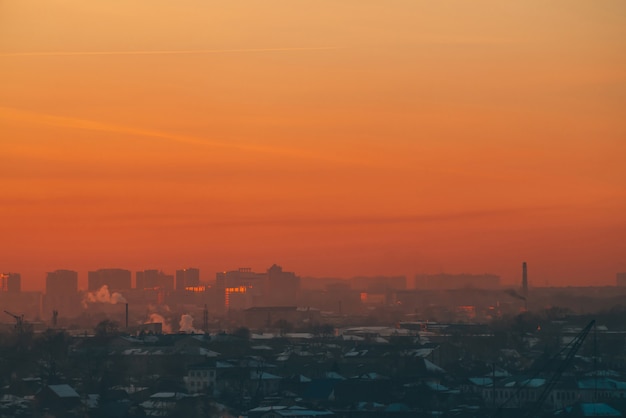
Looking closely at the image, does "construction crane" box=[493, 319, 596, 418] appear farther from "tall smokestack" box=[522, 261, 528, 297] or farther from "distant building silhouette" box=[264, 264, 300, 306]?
"distant building silhouette" box=[264, 264, 300, 306]

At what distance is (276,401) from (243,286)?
324 ft

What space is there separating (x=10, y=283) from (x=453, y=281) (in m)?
42.6

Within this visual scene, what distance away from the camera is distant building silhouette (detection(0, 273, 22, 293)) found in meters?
133

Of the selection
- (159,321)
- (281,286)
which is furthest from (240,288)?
(159,321)

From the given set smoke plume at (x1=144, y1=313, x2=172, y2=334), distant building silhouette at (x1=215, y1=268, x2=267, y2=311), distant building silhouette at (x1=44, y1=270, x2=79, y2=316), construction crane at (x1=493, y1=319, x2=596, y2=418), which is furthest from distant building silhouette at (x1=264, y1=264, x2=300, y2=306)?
construction crane at (x1=493, y1=319, x2=596, y2=418)

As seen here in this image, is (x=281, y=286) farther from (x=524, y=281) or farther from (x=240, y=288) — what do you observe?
(x=524, y=281)

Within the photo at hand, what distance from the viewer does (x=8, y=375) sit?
175ft

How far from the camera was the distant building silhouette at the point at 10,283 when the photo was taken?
133 m

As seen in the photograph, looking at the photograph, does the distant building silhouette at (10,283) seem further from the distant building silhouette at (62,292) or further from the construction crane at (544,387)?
the construction crane at (544,387)

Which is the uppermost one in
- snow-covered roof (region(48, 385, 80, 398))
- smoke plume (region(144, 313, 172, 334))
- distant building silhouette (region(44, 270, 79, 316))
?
distant building silhouette (region(44, 270, 79, 316))

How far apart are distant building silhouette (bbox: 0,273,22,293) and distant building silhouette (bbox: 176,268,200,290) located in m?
14.4

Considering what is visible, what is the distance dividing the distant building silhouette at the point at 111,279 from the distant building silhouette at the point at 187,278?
4.31 m

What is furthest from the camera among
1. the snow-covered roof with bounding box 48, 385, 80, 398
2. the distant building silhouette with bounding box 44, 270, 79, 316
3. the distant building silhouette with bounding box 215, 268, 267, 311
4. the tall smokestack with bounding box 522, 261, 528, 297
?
the distant building silhouette with bounding box 215, 268, 267, 311

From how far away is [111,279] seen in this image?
14125cm
